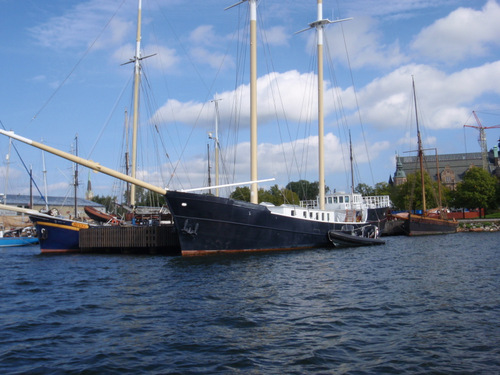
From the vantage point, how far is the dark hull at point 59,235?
36.3 metres

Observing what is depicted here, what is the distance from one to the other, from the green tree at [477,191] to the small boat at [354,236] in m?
54.7

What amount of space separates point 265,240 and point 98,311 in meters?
17.3

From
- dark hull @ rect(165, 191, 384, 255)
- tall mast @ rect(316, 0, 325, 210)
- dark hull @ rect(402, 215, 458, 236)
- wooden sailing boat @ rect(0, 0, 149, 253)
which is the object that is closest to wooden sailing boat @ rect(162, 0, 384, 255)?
dark hull @ rect(165, 191, 384, 255)

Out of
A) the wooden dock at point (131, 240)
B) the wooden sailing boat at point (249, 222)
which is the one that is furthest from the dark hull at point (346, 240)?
the wooden dock at point (131, 240)

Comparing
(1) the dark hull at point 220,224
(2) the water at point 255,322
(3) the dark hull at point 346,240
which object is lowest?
(2) the water at point 255,322

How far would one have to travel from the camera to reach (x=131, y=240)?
34938 mm

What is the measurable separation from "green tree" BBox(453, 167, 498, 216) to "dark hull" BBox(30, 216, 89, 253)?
73996mm

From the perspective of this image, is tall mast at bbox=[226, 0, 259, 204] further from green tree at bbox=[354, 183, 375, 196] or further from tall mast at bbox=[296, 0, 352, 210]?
green tree at bbox=[354, 183, 375, 196]

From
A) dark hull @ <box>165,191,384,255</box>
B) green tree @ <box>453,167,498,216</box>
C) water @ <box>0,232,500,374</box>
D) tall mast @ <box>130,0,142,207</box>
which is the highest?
tall mast @ <box>130,0,142,207</box>

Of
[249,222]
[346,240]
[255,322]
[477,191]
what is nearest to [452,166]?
[477,191]

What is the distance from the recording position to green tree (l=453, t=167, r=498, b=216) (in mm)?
87000

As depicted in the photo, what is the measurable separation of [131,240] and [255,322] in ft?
82.0

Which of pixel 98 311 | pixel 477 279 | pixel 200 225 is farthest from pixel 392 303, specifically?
pixel 200 225

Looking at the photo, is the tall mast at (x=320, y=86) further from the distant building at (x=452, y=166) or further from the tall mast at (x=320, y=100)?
the distant building at (x=452, y=166)
